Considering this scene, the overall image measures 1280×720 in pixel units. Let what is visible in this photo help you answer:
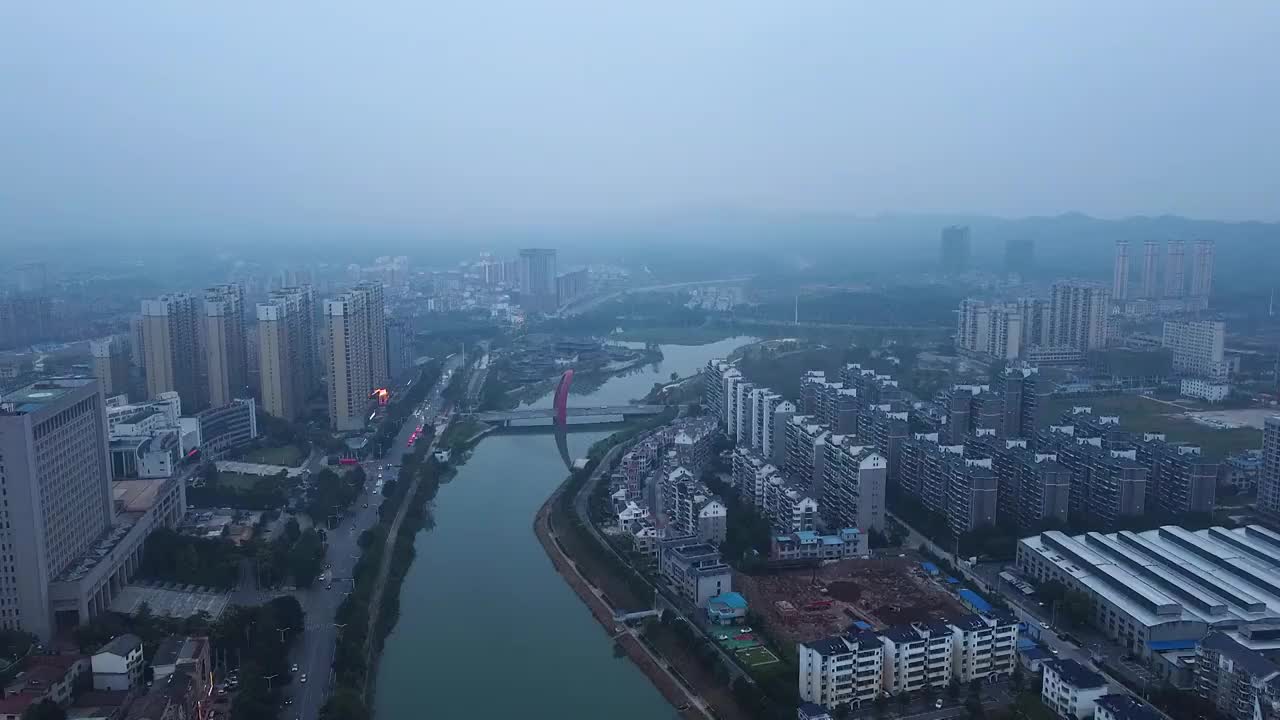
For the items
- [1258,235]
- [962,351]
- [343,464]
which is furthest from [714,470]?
[1258,235]

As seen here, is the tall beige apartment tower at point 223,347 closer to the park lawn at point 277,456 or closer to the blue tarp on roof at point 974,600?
the park lawn at point 277,456

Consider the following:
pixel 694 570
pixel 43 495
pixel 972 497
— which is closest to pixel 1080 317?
pixel 972 497

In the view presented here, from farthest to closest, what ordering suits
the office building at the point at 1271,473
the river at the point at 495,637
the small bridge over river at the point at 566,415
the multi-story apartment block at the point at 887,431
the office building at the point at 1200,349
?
the office building at the point at 1200,349
the small bridge over river at the point at 566,415
the multi-story apartment block at the point at 887,431
the office building at the point at 1271,473
the river at the point at 495,637

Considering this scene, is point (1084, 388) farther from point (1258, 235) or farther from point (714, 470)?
point (1258, 235)

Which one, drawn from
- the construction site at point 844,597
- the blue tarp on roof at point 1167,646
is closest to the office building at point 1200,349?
the construction site at point 844,597

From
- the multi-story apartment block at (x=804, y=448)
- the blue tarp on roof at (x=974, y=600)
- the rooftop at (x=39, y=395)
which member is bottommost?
the blue tarp on roof at (x=974, y=600)
